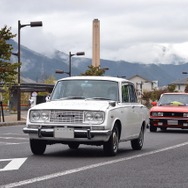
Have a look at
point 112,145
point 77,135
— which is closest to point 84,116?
point 77,135

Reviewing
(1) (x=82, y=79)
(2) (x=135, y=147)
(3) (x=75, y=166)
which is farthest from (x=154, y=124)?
(3) (x=75, y=166)

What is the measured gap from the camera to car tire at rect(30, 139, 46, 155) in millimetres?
13891

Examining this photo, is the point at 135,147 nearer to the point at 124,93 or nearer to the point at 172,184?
the point at 124,93

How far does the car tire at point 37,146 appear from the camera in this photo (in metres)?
13.9

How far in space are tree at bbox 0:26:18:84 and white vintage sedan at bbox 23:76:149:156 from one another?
2090 cm

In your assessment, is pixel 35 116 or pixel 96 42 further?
pixel 96 42

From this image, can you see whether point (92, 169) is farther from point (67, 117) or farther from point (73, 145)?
point (73, 145)

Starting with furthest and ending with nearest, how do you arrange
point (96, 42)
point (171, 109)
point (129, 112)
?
1. point (96, 42)
2. point (171, 109)
3. point (129, 112)

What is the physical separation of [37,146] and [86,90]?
166cm

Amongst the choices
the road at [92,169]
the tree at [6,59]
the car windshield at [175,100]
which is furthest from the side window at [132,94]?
the tree at [6,59]

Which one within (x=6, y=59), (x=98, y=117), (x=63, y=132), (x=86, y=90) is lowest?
(x=63, y=132)

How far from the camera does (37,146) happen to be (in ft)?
46.0

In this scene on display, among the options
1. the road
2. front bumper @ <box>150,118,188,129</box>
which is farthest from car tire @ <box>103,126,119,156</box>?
front bumper @ <box>150,118,188,129</box>

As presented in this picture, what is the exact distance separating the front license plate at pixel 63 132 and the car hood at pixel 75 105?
45cm
